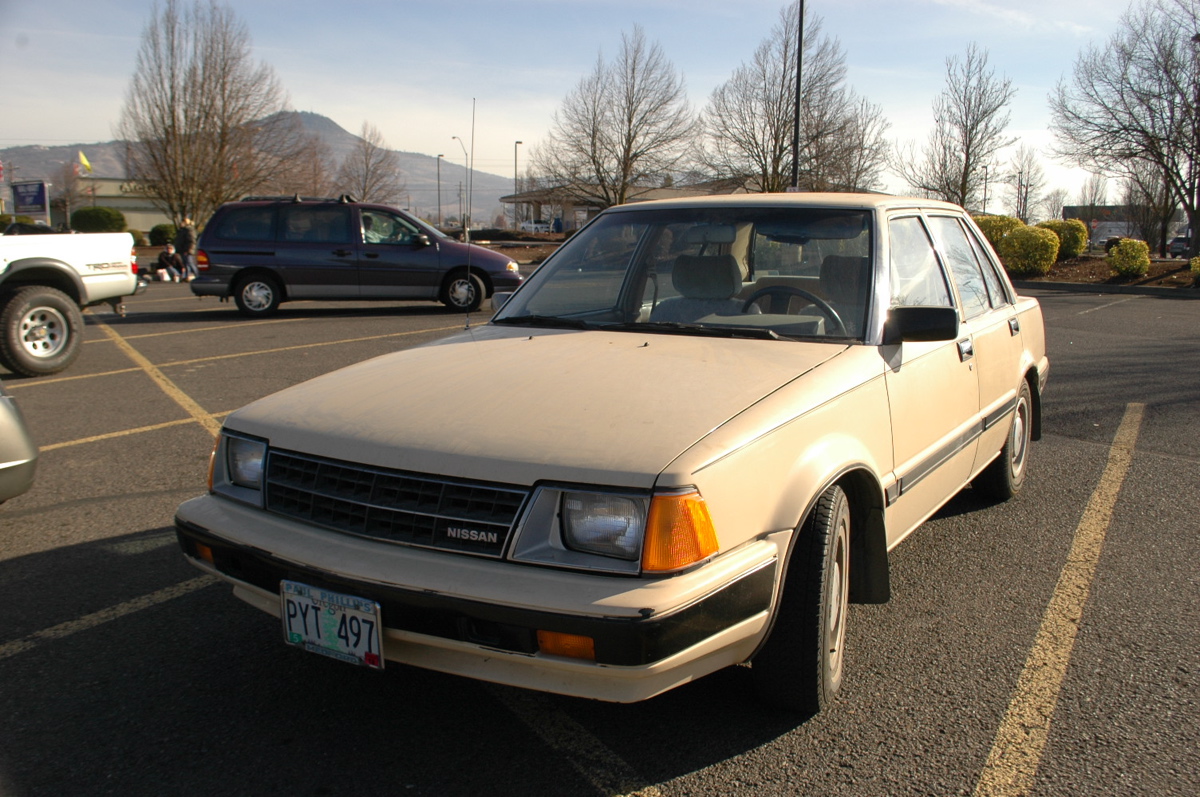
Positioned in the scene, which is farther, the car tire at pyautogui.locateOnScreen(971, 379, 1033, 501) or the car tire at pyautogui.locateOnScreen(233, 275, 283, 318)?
the car tire at pyautogui.locateOnScreen(233, 275, 283, 318)

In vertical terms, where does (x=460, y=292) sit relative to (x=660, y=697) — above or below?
above

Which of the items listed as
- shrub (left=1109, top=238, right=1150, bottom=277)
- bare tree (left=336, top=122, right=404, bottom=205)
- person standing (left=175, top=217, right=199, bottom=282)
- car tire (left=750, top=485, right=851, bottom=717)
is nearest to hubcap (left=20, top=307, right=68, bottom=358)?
car tire (left=750, top=485, right=851, bottom=717)

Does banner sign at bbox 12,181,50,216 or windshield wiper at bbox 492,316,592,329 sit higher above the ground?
banner sign at bbox 12,181,50,216

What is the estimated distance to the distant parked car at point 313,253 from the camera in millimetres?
13742

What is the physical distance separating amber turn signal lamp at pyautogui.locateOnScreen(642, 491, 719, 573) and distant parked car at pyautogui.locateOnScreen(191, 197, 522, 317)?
12.0 metres

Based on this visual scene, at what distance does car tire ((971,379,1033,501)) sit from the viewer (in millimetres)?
4676

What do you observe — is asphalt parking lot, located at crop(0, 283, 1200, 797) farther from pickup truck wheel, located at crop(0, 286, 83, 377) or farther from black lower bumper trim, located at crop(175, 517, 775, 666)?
pickup truck wheel, located at crop(0, 286, 83, 377)

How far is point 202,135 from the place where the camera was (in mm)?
33031

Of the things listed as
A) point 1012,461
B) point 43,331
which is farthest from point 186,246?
point 1012,461

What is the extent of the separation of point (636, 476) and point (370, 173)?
7749cm

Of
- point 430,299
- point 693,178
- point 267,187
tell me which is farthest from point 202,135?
point 430,299

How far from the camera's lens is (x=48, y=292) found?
8.84 meters

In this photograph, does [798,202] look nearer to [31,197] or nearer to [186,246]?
[186,246]

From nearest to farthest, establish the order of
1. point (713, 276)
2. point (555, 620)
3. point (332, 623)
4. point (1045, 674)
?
point (555, 620) → point (332, 623) → point (1045, 674) → point (713, 276)
